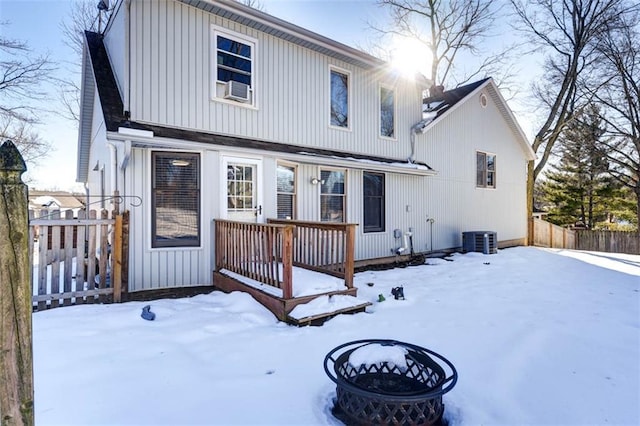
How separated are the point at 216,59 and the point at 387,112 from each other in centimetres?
458

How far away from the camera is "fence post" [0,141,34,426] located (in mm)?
1279

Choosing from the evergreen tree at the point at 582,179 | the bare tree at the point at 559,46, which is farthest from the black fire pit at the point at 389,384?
the evergreen tree at the point at 582,179

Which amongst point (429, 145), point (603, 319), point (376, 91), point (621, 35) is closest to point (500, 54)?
point (621, 35)

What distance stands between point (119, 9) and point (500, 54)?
17.1 meters

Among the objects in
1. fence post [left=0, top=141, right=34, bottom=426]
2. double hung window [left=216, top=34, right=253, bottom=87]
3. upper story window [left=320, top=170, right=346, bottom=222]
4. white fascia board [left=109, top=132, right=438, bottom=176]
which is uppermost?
double hung window [left=216, top=34, right=253, bottom=87]

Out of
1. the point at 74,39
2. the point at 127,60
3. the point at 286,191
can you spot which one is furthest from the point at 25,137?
the point at 286,191

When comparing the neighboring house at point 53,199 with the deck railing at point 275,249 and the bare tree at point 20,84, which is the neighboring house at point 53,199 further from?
the deck railing at point 275,249

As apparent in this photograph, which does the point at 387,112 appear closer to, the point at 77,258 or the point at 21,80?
the point at 77,258

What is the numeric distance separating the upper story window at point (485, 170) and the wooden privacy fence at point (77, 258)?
10572 mm

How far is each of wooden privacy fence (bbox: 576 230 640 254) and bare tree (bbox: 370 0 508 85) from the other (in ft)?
28.9

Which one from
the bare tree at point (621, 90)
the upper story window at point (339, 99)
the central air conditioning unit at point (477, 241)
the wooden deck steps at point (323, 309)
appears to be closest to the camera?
the wooden deck steps at point (323, 309)

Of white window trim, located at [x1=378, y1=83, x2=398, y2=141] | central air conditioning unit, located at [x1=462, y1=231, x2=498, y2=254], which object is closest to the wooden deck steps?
white window trim, located at [x1=378, y1=83, x2=398, y2=141]

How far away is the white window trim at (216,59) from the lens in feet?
19.7

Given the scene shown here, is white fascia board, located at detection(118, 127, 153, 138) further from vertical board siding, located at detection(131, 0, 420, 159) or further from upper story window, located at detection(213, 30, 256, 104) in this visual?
upper story window, located at detection(213, 30, 256, 104)
